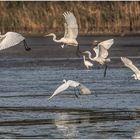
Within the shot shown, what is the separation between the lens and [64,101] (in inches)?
647

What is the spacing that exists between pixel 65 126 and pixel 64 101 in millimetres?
2966

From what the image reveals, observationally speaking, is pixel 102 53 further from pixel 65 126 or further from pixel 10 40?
pixel 65 126

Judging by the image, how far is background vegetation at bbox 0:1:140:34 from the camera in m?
33.4

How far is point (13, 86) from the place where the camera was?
1875 centimetres

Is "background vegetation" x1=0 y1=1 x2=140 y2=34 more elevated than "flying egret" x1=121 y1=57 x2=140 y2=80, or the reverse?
"background vegetation" x1=0 y1=1 x2=140 y2=34

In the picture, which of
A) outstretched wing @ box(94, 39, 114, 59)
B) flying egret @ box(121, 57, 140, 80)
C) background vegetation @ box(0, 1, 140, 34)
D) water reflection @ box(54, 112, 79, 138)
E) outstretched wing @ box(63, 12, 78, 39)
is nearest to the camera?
water reflection @ box(54, 112, 79, 138)

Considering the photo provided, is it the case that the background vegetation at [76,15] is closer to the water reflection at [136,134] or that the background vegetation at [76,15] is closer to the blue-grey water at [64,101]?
the blue-grey water at [64,101]

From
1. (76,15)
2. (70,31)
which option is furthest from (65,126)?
(76,15)

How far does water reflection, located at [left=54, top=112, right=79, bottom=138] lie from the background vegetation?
1868 cm

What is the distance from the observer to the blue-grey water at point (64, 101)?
13117 millimetres

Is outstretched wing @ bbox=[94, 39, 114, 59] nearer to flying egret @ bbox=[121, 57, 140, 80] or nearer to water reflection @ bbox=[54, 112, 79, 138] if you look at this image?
flying egret @ bbox=[121, 57, 140, 80]

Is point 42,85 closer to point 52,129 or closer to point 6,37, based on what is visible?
point 6,37

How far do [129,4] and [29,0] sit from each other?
3.76 metres

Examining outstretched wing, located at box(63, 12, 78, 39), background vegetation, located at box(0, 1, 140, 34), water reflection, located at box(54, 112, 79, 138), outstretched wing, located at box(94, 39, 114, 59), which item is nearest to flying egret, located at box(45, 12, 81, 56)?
outstretched wing, located at box(63, 12, 78, 39)
